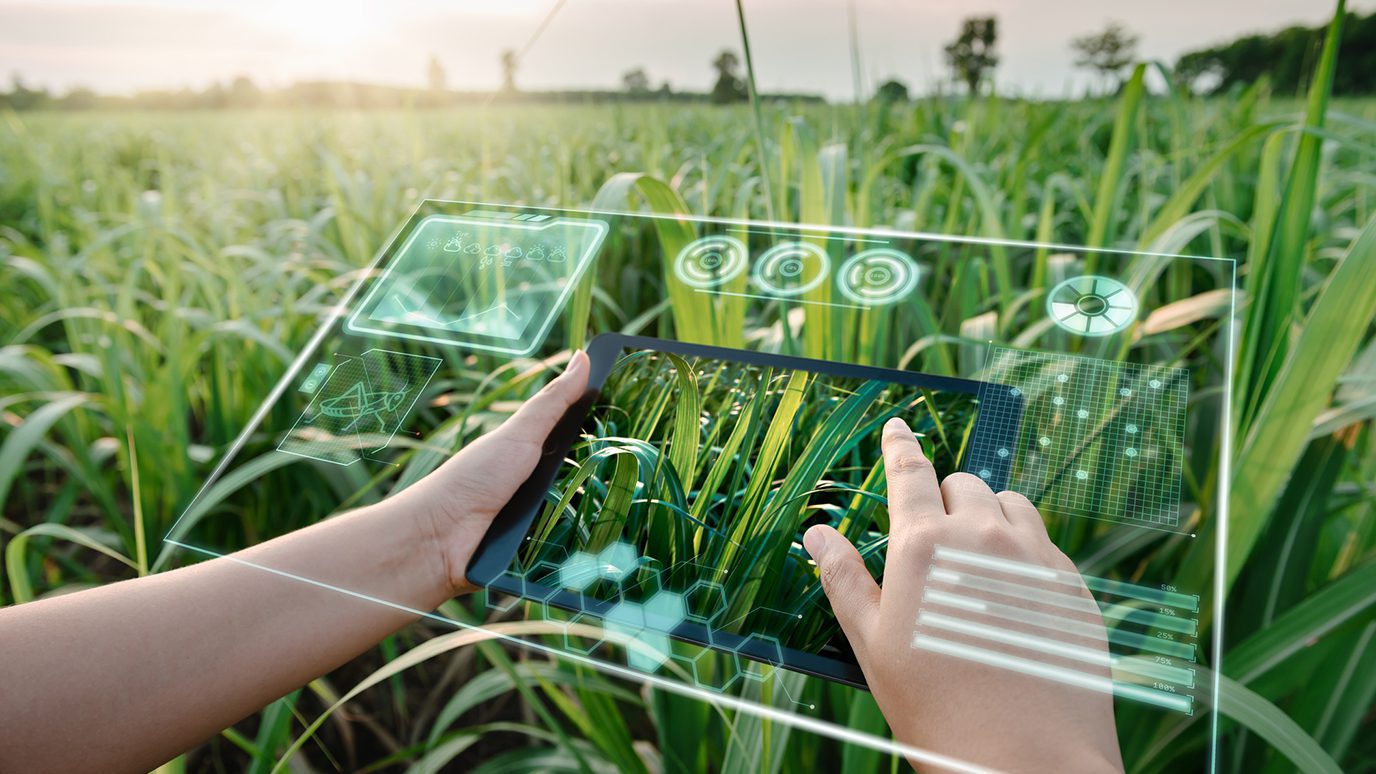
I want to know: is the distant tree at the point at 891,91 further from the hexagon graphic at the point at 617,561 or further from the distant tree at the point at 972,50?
the hexagon graphic at the point at 617,561

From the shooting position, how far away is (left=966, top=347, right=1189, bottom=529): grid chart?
42cm

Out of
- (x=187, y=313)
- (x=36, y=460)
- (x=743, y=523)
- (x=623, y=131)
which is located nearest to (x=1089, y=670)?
(x=743, y=523)

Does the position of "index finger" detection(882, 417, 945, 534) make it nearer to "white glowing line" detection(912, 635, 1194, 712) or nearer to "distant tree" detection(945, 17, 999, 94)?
"white glowing line" detection(912, 635, 1194, 712)

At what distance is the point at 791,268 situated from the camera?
63cm

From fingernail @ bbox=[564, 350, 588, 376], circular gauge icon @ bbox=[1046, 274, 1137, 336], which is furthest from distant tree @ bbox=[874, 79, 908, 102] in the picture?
fingernail @ bbox=[564, 350, 588, 376]

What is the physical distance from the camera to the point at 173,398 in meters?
0.93

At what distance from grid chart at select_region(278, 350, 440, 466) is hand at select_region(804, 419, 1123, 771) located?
1.05ft

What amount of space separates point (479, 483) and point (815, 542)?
25 centimetres

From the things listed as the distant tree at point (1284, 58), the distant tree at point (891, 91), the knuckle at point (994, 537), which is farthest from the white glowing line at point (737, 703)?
the distant tree at point (1284, 58)

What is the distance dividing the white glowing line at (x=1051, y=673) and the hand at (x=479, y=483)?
0.29 m

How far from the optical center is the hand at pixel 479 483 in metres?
0.52

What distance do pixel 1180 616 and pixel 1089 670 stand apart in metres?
0.09

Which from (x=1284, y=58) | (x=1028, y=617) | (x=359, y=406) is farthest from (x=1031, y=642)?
(x=1284, y=58)
